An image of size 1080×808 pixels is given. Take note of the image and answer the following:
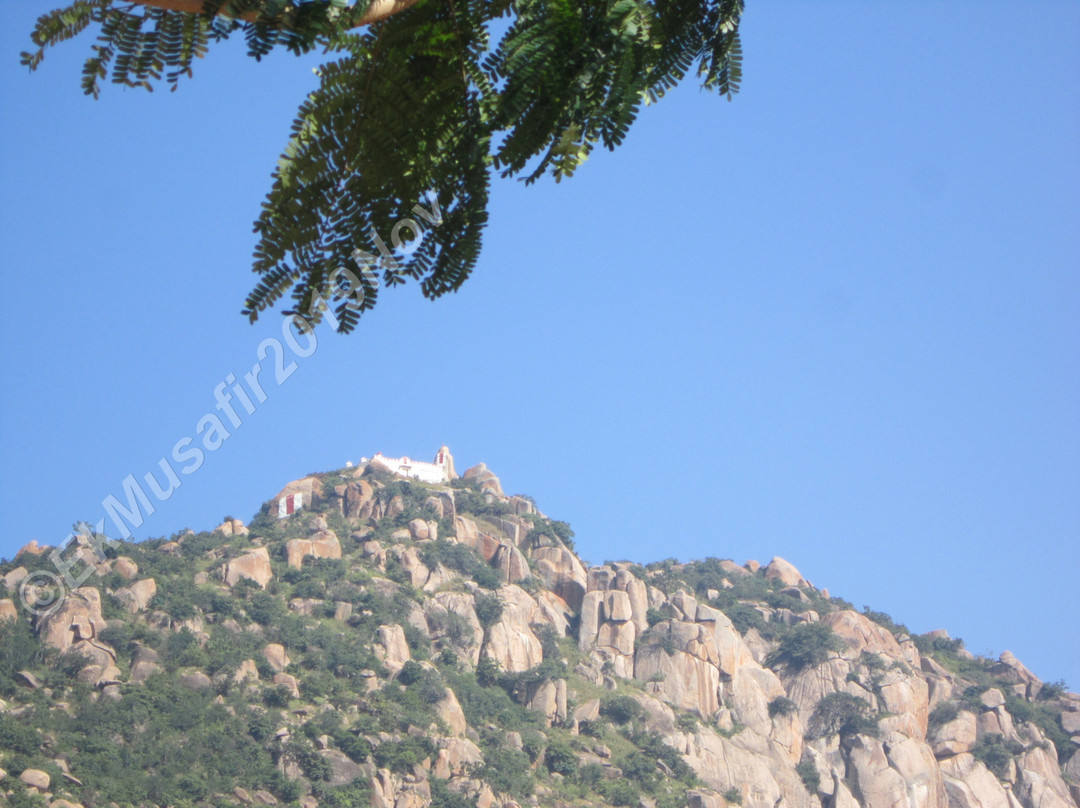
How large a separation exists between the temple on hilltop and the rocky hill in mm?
1412

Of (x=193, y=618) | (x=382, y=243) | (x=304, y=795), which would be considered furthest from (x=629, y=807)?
(x=382, y=243)

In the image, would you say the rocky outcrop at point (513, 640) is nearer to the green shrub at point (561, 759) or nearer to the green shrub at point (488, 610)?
the green shrub at point (488, 610)

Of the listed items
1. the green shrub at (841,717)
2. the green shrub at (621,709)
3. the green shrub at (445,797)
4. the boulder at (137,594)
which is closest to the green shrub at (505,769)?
the green shrub at (445,797)

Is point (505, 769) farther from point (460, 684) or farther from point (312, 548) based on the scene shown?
point (312, 548)

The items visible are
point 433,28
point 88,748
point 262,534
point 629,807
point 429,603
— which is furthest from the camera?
point 262,534

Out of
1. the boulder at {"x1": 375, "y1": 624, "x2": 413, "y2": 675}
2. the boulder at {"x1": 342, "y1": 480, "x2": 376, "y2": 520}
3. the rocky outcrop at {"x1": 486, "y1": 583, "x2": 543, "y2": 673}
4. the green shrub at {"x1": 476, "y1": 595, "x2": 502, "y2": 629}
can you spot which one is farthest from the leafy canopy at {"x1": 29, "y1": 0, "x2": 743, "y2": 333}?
the boulder at {"x1": 342, "y1": 480, "x2": 376, "y2": 520}

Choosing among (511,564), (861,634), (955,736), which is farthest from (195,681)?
(861,634)

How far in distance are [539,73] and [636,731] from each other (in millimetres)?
40325

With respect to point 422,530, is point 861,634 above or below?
above

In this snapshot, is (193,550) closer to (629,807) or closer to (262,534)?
(262,534)

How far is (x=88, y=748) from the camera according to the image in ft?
92.5

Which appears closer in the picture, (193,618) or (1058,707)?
(193,618)

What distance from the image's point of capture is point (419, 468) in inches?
2302

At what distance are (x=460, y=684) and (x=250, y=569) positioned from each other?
390 inches
